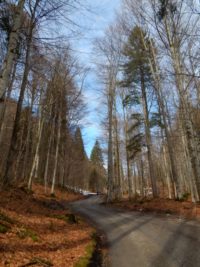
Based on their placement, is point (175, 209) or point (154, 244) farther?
point (175, 209)

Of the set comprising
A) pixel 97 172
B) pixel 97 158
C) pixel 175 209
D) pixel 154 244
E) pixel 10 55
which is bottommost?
pixel 154 244

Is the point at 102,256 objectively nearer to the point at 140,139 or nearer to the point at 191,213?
the point at 191,213

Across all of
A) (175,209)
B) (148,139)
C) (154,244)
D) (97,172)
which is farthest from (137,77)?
(97,172)

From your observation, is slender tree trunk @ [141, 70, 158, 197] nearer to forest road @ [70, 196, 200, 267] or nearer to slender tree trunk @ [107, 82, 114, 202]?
slender tree trunk @ [107, 82, 114, 202]

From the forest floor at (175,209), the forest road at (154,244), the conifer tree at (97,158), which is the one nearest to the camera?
the forest road at (154,244)

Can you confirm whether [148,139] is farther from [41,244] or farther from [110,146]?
[41,244]

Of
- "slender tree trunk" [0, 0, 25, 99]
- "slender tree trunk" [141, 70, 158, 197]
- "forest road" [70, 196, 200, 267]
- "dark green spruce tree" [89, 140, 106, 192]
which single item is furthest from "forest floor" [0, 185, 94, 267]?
"dark green spruce tree" [89, 140, 106, 192]

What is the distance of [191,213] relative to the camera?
411 inches

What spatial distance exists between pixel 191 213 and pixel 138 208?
14.1ft

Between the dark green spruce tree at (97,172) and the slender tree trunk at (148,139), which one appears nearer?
the slender tree trunk at (148,139)

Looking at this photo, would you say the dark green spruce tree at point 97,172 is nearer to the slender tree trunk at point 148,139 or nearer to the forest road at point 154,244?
the slender tree trunk at point 148,139

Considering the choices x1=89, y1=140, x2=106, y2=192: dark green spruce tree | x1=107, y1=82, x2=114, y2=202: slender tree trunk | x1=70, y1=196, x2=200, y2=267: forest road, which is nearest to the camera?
x1=70, y1=196, x2=200, y2=267: forest road

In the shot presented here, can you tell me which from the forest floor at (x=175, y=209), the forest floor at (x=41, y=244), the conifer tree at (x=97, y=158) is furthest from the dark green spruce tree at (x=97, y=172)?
the forest floor at (x=41, y=244)

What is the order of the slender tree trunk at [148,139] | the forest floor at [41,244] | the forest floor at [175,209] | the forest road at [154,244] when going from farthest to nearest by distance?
the slender tree trunk at [148,139], the forest floor at [175,209], the forest road at [154,244], the forest floor at [41,244]
